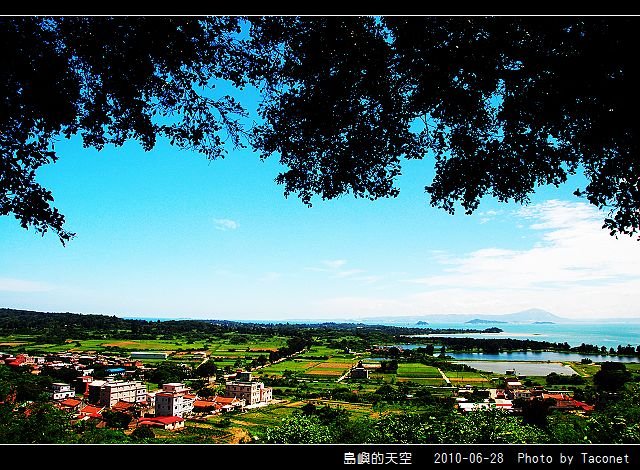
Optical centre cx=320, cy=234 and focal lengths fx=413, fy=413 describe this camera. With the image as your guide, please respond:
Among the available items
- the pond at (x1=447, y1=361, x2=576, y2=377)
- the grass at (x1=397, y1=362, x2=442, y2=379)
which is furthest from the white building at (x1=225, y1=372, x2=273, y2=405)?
the pond at (x1=447, y1=361, x2=576, y2=377)

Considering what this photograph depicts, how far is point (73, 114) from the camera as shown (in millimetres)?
A: 3037

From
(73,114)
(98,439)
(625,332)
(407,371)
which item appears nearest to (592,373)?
(625,332)

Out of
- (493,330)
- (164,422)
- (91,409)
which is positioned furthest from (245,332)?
(493,330)

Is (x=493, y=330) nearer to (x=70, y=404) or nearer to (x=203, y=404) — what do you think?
(x=203, y=404)

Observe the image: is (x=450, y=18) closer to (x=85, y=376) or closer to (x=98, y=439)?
(x=98, y=439)

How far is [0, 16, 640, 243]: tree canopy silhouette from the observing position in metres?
2.79

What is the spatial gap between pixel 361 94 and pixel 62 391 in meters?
3.49

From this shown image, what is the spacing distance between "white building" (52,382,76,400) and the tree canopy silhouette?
4.57 ft

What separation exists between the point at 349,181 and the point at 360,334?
2.53m

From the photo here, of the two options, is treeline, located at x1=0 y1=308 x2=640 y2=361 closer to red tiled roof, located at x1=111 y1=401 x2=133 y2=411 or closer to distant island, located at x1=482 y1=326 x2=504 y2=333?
distant island, located at x1=482 y1=326 x2=504 y2=333

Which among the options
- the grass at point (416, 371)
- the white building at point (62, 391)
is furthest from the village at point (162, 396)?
the grass at point (416, 371)

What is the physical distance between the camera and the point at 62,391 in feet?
11.5

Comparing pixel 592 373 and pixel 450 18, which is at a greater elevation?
pixel 450 18

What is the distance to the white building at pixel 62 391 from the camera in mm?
3432
